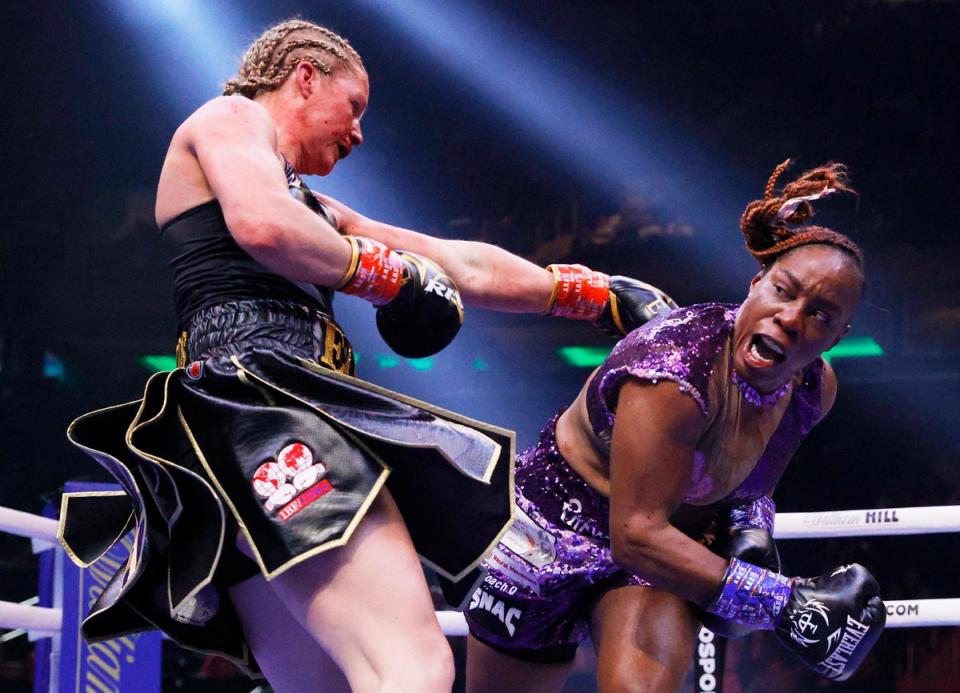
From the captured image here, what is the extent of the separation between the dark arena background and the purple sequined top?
2.89 m

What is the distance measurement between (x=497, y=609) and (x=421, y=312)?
791 mm

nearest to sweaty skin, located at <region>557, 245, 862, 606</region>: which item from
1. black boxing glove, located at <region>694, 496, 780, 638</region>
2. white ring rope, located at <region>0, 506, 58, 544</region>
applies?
black boxing glove, located at <region>694, 496, 780, 638</region>

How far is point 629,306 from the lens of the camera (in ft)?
6.19

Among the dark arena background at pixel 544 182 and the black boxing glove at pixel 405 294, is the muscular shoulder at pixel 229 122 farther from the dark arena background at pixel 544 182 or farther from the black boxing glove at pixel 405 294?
the dark arena background at pixel 544 182

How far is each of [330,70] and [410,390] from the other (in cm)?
427

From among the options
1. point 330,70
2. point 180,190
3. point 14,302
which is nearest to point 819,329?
point 330,70

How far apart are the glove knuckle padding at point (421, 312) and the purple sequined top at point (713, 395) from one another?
17.4 inches

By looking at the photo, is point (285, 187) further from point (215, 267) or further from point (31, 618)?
point (31, 618)

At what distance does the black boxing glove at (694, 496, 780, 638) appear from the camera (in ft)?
6.24

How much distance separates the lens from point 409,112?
17.2 ft

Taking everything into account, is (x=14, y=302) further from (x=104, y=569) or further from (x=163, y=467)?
(x=163, y=467)

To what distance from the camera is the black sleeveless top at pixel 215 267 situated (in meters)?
1.38

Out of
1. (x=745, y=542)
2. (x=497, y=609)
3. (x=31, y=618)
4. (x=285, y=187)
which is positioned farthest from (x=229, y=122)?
(x=31, y=618)

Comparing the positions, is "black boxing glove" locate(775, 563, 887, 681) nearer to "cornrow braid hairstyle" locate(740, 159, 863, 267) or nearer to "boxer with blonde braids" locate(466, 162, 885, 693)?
"boxer with blonde braids" locate(466, 162, 885, 693)
